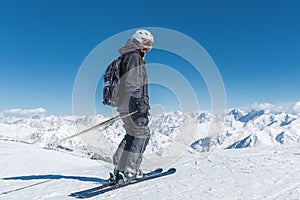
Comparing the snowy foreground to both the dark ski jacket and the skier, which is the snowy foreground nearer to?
the skier

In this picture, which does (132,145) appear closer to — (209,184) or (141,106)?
(141,106)

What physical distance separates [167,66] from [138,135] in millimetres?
2567

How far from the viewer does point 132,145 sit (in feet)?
17.9

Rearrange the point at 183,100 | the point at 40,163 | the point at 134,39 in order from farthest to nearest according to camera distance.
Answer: the point at 40,163, the point at 183,100, the point at 134,39

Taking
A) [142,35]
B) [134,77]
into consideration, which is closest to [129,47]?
[142,35]

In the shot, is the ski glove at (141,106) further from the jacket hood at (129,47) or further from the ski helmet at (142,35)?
the ski helmet at (142,35)

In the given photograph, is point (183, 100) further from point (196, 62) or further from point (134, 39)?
point (134, 39)

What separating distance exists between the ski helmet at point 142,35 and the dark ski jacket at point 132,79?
13 centimetres

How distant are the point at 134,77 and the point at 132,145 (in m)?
1.28

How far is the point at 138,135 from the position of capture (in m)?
5.44

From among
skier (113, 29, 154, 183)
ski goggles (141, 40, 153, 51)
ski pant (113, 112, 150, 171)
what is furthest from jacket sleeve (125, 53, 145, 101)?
ski pant (113, 112, 150, 171)

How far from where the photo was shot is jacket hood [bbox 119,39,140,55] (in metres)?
5.43

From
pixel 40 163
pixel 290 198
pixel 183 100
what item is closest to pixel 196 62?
pixel 183 100

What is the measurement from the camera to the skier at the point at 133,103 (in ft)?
16.9
